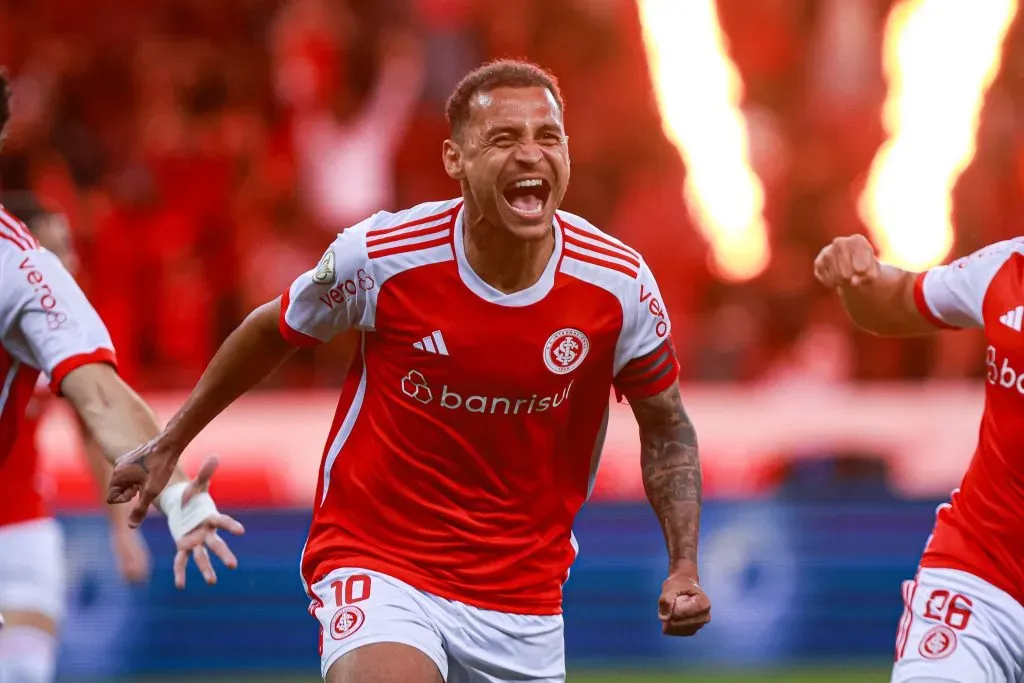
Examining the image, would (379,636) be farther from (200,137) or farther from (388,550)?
(200,137)

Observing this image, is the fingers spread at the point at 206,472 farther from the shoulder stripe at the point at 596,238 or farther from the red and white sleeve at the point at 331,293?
the shoulder stripe at the point at 596,238

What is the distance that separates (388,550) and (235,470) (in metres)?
6.08

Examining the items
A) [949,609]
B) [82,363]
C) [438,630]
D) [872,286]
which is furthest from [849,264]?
[82,363]

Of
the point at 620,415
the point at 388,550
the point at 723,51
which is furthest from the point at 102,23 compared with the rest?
the point at 388,550

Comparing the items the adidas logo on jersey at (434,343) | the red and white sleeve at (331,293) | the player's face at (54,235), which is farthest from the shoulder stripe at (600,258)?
the player's face at (54,235)

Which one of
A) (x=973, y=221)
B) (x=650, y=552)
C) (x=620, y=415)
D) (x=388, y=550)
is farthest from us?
(x=973, y=221)

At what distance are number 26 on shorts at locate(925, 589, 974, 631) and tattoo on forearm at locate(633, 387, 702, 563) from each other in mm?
773

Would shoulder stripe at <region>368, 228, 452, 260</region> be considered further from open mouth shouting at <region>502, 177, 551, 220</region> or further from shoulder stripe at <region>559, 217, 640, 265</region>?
shoulder stripe at <region>559, 217, 640, 265</region>

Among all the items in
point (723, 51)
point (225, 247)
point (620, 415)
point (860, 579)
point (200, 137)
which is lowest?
point (860, 579)

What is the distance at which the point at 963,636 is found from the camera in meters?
5.27

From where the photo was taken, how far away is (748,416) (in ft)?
37.4

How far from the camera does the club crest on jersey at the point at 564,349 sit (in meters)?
5.20

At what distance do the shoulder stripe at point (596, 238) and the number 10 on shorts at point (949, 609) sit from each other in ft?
4.61

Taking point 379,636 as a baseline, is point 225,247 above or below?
above
